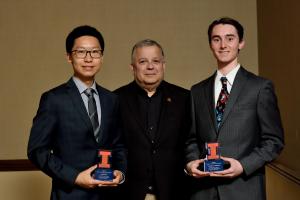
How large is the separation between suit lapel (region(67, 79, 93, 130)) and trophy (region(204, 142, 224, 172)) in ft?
1.79

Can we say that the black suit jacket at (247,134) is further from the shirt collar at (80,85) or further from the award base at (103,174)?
the shirt collar at (80,85)

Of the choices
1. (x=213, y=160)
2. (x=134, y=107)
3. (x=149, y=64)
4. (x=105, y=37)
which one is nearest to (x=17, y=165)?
(x=105, y=37)

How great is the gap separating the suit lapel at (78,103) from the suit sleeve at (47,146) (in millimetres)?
96

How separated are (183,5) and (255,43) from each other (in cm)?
87

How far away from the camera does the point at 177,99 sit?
2.49 metres

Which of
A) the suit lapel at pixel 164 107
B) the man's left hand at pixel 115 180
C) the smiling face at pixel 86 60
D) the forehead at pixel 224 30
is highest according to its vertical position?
the forehead at pixel 224 30

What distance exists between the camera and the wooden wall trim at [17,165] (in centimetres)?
400

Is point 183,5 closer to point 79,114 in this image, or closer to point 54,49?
point 54,49

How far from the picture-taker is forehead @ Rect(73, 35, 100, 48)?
80.4 inches

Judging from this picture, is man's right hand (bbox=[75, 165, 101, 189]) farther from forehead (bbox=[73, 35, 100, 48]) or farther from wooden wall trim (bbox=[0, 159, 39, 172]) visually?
wooden wall trim (bbox=[0, 159, 39, 172])

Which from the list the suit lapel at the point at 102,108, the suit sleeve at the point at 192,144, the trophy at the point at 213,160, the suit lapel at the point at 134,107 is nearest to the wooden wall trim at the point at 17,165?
the suit lapel at the point at 134,107

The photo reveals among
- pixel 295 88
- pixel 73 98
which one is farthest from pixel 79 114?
pixel 295 88

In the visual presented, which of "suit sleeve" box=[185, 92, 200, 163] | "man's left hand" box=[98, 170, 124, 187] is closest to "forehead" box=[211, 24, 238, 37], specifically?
"suit sleeve" box=[185, 92, 200, 163]

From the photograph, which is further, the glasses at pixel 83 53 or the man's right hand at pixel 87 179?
the glasses at pixel 83 53
